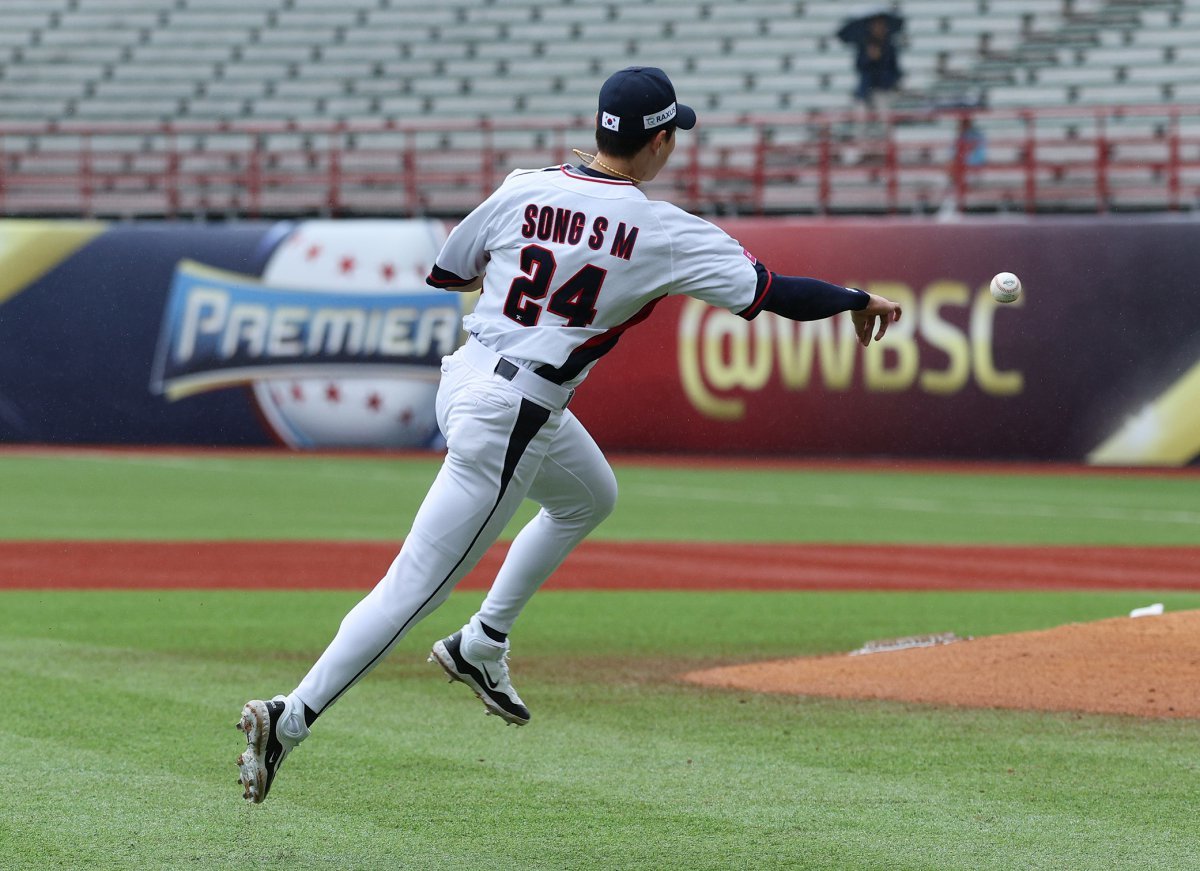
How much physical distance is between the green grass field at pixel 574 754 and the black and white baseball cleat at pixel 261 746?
0.17 metres

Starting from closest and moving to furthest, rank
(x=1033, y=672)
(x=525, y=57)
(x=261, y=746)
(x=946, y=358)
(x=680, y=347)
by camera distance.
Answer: (x=261, y=746), (x=1033, y=672), (x=946, y=358), (x=680, y=347), (x=525, y=57)

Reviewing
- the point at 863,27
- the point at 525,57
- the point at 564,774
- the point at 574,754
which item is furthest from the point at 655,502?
the point at 525,57

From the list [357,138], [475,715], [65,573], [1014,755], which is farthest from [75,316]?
[1014,755]

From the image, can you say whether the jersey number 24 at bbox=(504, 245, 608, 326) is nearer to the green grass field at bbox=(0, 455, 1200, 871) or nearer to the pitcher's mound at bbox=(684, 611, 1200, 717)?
the green grass field at bbox=(0, 455, 1200, 871)

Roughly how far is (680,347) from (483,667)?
15572 millimetres

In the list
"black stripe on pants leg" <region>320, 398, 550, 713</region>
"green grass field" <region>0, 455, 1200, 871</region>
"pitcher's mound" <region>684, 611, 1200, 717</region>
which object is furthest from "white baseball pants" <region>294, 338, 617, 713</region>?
"pitcher's mound" <region>684, 611, 1200, 717</region>

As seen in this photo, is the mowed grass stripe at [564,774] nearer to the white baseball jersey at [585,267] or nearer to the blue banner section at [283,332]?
the white baseball jersey at [585,267]

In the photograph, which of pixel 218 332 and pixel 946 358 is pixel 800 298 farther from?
pixel 218 332

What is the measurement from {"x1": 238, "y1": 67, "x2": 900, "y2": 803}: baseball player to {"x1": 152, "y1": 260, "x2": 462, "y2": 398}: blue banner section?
1652 centimetres

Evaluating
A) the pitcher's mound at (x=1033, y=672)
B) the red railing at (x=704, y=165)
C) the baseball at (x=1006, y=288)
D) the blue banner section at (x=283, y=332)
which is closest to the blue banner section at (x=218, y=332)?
the blue banner section at (x=283, y=332)

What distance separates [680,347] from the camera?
68.4 feet

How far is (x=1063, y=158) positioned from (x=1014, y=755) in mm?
18771

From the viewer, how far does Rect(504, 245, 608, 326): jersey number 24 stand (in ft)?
15.8

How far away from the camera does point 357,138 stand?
2642 centimetres
